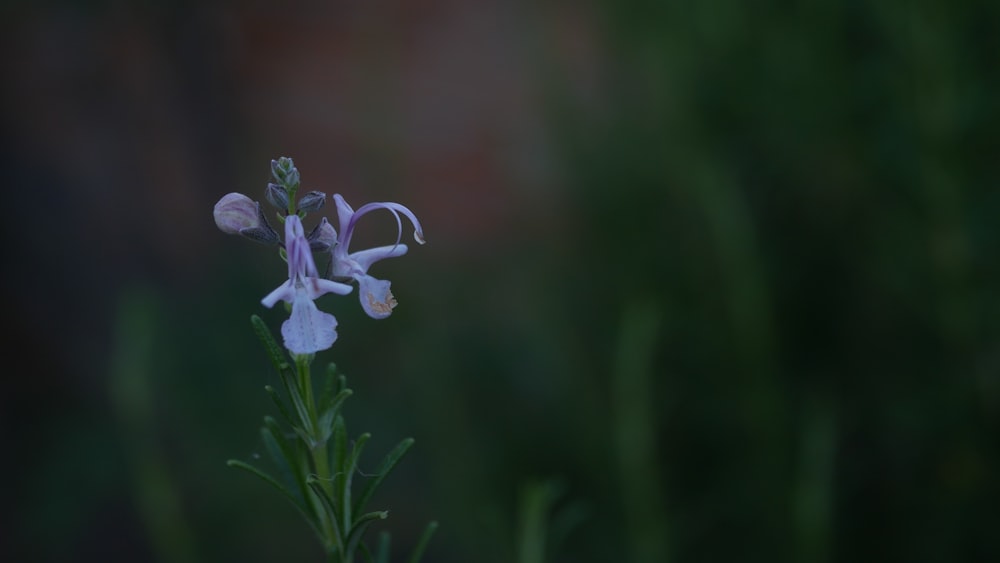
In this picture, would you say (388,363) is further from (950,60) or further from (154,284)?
(950,60)

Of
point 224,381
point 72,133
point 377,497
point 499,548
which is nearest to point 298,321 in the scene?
point 499,548

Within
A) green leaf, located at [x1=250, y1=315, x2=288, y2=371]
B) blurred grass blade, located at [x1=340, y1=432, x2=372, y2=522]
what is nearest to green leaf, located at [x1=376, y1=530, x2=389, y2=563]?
blurred grass blade, located at [x1=340, y1=432, x2=372, y2=522]

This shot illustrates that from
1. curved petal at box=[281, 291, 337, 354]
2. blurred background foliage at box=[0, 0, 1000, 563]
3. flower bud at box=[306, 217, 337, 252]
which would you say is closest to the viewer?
curved petal at box=[281, 291, 337, 354]

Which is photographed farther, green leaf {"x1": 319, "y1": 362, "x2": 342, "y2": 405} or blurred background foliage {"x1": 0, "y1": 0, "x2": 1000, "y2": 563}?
blurred background foliage {"x1": 0, "y1": 0, "x2": 1000, "y2": 563}

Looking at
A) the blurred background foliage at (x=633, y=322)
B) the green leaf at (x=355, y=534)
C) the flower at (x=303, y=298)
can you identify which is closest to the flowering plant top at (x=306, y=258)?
the flower at (x=303, y=298)

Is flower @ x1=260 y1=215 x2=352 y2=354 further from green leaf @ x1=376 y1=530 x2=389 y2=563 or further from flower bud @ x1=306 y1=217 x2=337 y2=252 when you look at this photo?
green leaf @ x1=376 y1=530 x2=389 y2=563

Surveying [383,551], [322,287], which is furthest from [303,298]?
[383,551]

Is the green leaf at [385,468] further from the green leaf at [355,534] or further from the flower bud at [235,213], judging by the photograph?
the flower bud at [235,213]
